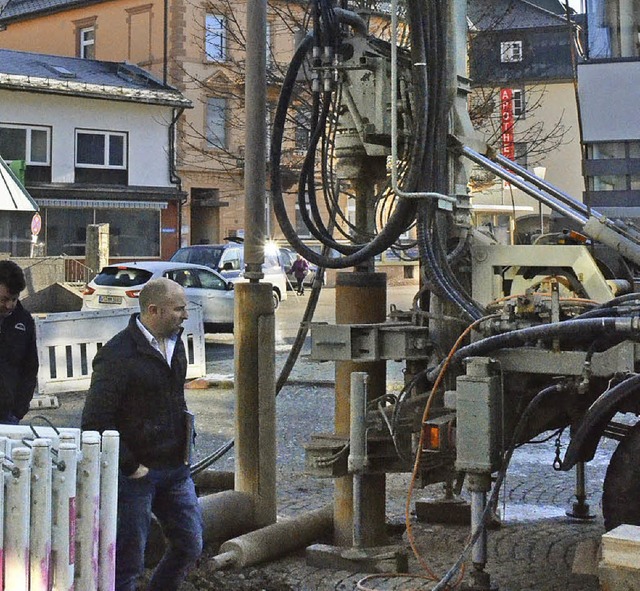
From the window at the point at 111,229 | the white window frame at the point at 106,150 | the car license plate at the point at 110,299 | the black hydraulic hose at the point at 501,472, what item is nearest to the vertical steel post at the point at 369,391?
the black hydraulic hose at the point at 501,472

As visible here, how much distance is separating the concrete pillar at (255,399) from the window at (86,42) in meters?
44.1

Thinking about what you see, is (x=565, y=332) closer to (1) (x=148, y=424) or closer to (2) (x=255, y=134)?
(1) (x=148, y=424)

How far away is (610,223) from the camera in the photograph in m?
6.70

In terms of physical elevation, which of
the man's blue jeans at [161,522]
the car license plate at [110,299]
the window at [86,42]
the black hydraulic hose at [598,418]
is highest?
the window at [86,42]

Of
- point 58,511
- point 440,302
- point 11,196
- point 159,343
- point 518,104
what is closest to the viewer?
point 58,511

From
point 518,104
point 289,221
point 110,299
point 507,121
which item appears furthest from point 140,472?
point 518,104

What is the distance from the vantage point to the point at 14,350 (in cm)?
672

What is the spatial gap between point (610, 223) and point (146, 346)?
2.84 metres

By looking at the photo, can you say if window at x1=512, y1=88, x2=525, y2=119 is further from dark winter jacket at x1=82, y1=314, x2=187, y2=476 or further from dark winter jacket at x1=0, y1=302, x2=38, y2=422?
dark winter jacket at x1=82, y1=314, x2=187, y2=476

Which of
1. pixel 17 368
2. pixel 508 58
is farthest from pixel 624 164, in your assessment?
pixel 508 58

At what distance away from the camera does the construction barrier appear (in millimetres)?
4359

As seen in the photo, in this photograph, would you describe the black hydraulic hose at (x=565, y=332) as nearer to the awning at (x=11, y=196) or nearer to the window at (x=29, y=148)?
the awning at (x=11, y=196)

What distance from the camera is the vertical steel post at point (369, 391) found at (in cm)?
690

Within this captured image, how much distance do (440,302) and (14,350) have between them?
2.38 metres
